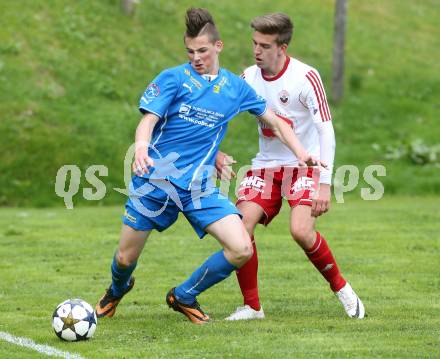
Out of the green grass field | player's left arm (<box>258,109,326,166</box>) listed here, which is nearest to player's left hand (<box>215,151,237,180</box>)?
player's left arm (<box>258,109,326,166</box>)

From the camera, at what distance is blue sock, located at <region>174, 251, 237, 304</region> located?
8133mm

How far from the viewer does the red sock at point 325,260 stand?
8.62 meters

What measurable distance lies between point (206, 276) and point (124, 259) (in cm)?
68

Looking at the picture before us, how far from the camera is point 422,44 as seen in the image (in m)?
29.8

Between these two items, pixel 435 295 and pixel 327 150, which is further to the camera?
pixel 435 295

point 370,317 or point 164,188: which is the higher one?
point 164,188

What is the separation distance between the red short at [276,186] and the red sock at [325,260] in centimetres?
39

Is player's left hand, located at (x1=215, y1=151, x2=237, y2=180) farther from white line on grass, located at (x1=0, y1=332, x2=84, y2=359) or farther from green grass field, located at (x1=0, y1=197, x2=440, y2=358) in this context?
white line on grass, located at (x1=0, y1=332, x2=84, y2=359)

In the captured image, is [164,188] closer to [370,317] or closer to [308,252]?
[308,252]

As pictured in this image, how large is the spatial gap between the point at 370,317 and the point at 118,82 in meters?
14.9

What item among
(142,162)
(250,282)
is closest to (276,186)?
(250,282)

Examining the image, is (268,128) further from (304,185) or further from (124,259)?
(124,259)

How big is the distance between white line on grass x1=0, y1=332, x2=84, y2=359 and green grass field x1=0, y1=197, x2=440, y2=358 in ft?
0.29

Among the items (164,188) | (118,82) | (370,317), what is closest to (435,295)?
(370,317)
